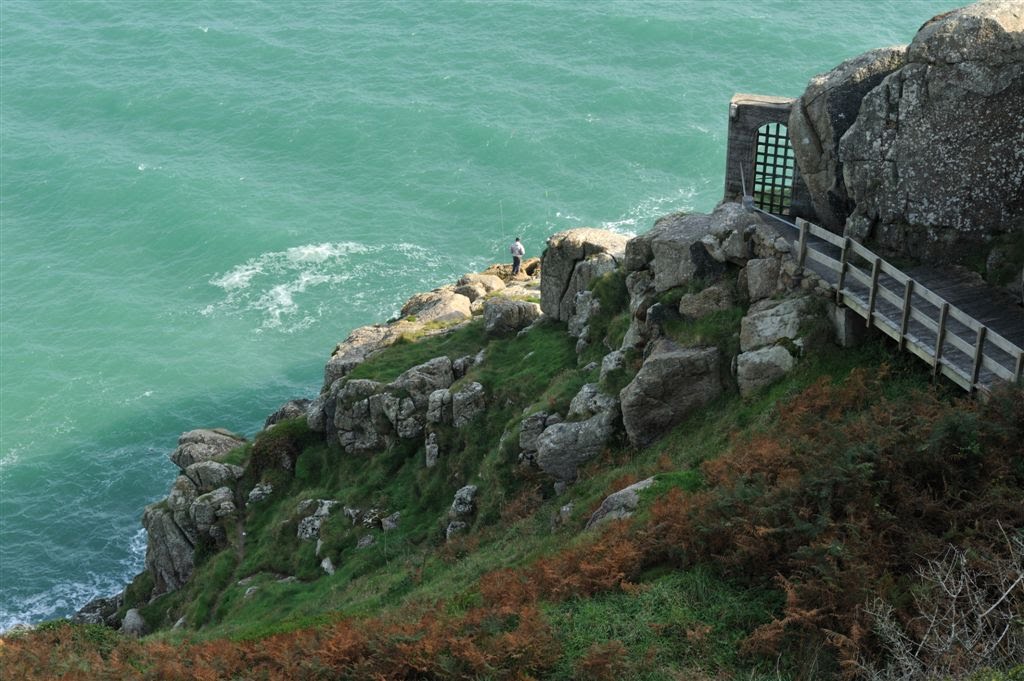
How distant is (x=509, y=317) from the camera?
152 ft

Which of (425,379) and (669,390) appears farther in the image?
(425,379)

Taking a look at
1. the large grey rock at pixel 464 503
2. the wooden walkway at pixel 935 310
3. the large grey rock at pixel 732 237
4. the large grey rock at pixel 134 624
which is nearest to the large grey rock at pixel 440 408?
the large grey rock at pixel 464 503

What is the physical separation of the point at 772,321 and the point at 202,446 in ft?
97.7

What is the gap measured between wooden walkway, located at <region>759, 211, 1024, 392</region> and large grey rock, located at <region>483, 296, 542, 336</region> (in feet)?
52.8

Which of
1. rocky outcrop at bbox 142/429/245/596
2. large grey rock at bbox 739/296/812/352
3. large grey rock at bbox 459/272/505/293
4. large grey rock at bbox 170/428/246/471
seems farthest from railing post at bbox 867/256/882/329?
large grey rock at bbox 170/428/246/471

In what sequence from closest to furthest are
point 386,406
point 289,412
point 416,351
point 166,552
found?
point 386,406 → point 166,552 → point 416,351 → point 289,412

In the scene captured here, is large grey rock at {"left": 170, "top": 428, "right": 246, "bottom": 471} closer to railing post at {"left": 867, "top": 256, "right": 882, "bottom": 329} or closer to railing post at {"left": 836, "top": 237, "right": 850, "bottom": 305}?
railing post at {"left": 836, "top": 237, "right": 850, "bottom": 305}

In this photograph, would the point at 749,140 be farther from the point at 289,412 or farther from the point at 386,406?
the point at 289,412

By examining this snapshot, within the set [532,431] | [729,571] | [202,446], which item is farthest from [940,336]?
[202,446]

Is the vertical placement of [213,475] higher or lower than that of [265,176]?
lower

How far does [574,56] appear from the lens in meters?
102

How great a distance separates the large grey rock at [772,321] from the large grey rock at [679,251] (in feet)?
10.0

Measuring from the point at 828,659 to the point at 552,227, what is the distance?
62.4 m

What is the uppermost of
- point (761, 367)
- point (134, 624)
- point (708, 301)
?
point (708, 301)
